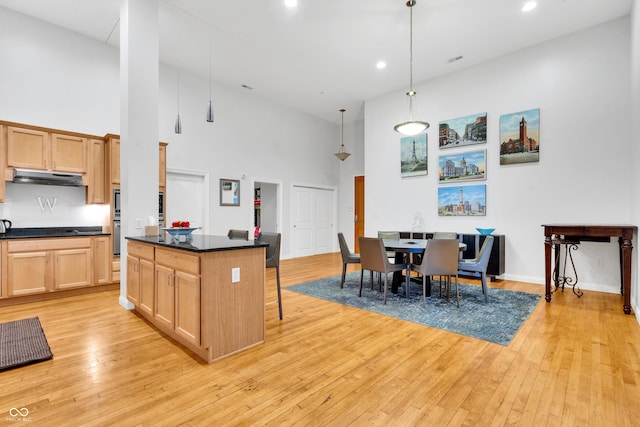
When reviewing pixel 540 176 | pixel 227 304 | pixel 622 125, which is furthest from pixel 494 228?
pixel 227 304

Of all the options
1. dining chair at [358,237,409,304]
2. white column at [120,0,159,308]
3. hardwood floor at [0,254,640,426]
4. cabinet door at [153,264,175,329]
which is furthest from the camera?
dining chair at [358,237,409,304]

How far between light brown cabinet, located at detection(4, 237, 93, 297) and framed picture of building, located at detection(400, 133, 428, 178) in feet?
18.8

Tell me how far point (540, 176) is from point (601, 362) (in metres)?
3.49

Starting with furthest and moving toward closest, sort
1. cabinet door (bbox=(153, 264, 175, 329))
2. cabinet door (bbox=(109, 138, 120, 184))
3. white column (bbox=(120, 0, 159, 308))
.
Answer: cabinet door (bbox=(109, 138, 120, 184)) < white column (bbox=(120, 0, 159, 308)) < cabinet door (bbox=(153, 264, 175, 329))

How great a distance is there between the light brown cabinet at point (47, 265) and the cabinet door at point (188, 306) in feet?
8.81

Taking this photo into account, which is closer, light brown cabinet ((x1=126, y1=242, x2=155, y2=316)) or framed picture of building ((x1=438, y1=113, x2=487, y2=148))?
light brown cabinet ((x1=126, y1=242, x2=155, y2=316))

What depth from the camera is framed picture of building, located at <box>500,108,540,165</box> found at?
504cm

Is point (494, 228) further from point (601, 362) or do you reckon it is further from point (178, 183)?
point (178, 183)

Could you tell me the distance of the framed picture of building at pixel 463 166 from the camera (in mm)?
5586

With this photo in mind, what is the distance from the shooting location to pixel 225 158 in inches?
262

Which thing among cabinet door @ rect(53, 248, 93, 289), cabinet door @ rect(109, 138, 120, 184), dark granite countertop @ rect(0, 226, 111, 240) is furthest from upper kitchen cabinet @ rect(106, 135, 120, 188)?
cabinet door @ rect(53, 248, 93, 289)

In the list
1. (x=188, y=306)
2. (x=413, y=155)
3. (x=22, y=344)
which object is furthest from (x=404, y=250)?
(x=22, y=344)

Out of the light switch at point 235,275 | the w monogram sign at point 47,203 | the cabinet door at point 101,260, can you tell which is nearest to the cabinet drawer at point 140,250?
the light switch at point 235,275

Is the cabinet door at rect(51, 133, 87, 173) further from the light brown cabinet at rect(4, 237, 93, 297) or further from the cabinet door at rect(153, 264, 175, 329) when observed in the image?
the cabinet door at rect(153, 264, 175, 329)
